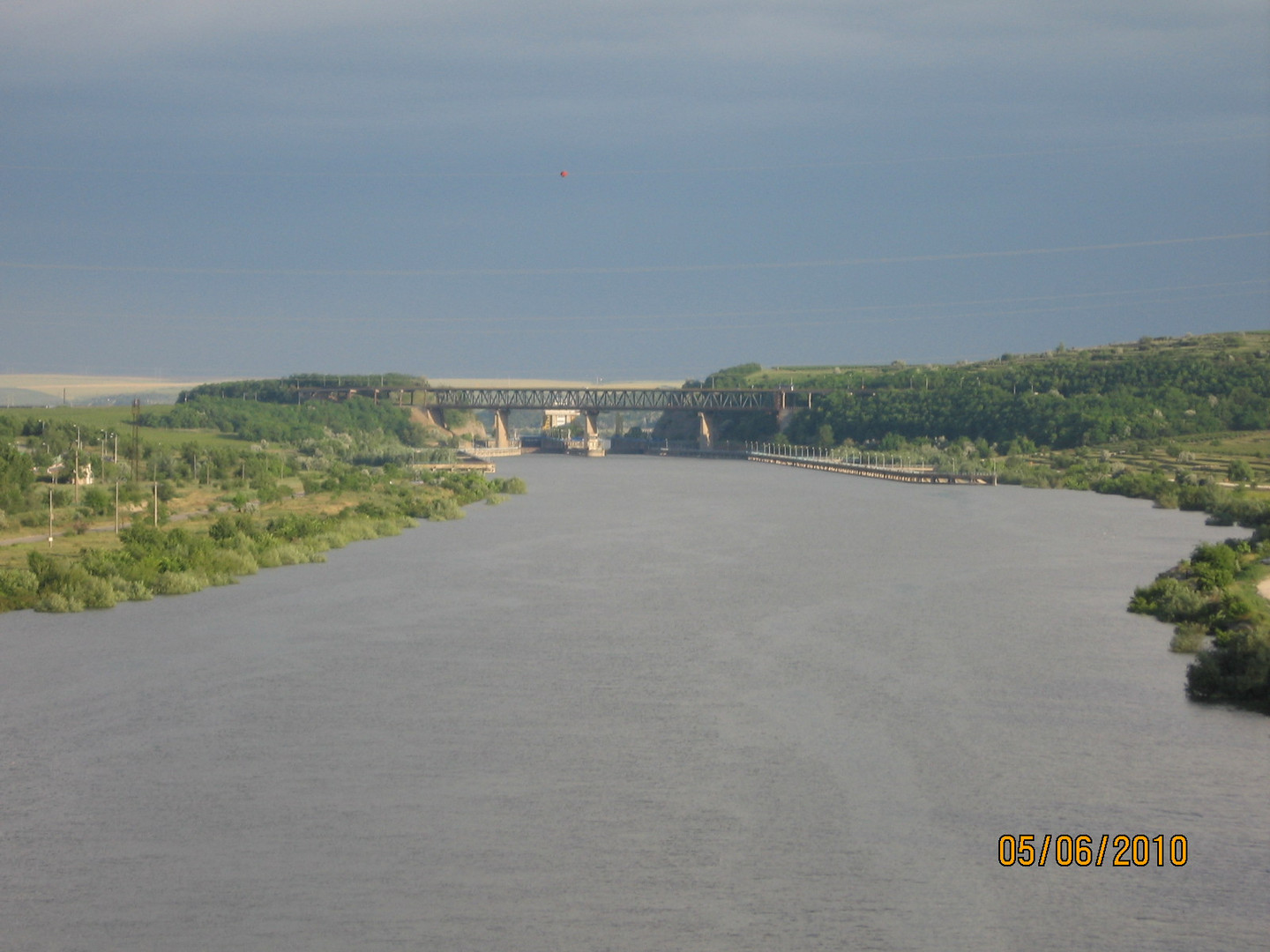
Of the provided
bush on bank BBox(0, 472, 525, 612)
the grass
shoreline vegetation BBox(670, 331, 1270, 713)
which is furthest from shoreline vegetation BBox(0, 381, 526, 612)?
shoreline vegetation BBox(670, 331, 1270, 713)

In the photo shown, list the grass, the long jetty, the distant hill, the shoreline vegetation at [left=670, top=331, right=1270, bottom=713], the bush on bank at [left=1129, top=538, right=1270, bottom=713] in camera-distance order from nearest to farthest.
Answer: the bush on bank at [left=1129, top=538, right=1270, bottom=713]
the shoreline vegetation at [left=670, top=331, right=1270, bottom=713]
the grass
the long jetty
the distant hill

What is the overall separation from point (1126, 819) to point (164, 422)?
13437 centimetres

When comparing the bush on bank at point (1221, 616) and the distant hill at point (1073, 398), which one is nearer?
the bush on bank at point (1221, 616)

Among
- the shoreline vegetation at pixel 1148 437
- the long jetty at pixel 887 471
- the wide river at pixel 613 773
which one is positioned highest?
the shoreline vegetation at pixel 1148 437

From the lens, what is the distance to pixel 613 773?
24188 mm

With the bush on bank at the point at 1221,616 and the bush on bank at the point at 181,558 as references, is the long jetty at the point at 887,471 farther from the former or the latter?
the bush on bank at the point at 1221,616

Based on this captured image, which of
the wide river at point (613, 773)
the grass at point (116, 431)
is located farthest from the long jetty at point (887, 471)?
the wide river at point (613, 773)

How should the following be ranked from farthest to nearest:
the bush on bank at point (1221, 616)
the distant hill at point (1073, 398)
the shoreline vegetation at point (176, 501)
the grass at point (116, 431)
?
the distant hill at point (1073, 398), the grass at point (116, 431), the shoreline vegetation at point (176, 501), the bush on bank at point (1221, 616)

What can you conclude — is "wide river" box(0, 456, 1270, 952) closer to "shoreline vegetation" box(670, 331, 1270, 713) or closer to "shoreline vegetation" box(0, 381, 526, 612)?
"shoreline vegetation" box(670, 331, 1270, 713)

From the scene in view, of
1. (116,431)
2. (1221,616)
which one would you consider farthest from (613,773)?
(116,431)

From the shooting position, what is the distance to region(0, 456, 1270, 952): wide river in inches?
713

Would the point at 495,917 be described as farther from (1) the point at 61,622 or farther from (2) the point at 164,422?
(2) the point at 164,422

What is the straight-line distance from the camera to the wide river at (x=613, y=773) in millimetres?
18109

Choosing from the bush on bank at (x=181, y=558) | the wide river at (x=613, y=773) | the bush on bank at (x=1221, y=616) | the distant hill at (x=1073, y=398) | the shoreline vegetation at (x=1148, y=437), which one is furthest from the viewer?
the distant hill at (x=1073, y=398)
